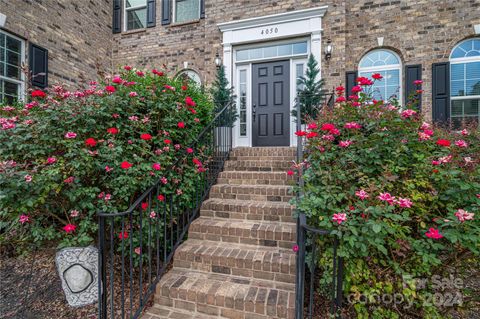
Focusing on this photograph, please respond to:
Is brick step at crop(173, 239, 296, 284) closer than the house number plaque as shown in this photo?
Yes

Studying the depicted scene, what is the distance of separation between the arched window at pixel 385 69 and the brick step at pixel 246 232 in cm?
422

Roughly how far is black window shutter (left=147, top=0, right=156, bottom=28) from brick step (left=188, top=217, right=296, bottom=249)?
621 cm

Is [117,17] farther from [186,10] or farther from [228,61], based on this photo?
[228,61]

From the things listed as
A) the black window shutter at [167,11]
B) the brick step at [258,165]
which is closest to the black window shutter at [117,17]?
the black window shutter at [167,11]

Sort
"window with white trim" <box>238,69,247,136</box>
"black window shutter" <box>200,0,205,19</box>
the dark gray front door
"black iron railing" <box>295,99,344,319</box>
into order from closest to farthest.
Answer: "black iron railing" <box>295,99,344,319</box> < the dark gray front door < "window with white trim" <box>238,69,247,136</box> < "black window shutter" <box>200,0,205,19</box>

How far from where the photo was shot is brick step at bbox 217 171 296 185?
348 cm

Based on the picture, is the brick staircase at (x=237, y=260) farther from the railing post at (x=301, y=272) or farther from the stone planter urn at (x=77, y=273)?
the stone planter urn at (x=77, y=273)

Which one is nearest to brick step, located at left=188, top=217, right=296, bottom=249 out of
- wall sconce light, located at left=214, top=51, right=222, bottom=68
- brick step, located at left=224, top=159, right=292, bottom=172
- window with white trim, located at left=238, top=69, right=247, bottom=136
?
brick step, located at left=224, top=159, right=292, bottom=172

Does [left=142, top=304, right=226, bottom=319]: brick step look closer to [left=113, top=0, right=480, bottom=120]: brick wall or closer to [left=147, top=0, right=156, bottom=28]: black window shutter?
[left=113, top=0, right=480, bottom=120]: brick wall

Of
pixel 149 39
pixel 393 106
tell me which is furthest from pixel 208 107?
pixel 149 39

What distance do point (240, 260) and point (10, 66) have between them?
613 centimetres

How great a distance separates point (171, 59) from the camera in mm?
6414

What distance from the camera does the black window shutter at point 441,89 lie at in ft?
15.7

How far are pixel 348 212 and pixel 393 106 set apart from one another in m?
1.25
